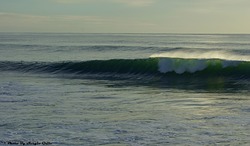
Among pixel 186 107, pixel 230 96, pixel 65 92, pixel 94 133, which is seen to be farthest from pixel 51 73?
pixel 94 133

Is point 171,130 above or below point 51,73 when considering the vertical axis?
above

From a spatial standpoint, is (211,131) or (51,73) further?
(51,73)

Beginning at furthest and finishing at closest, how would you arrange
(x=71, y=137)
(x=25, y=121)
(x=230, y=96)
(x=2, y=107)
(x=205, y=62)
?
(x=205, y=62)
(x=230, y=96)
(x=2, y=107)
(x=25, y=121)
(x=71, y=137)

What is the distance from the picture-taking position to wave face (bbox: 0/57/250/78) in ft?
90.1

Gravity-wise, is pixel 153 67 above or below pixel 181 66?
below

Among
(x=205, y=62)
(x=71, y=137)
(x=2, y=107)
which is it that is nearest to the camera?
(x=71, y=137)

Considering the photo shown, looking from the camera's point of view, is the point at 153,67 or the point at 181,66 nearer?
the point at 181,66

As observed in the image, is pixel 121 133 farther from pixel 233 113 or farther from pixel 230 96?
pixel 230 96

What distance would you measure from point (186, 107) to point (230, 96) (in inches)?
137

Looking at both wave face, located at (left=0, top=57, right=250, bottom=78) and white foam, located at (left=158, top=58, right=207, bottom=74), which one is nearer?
wave face, located at (left=0, top=57, right=250, bottom=78)

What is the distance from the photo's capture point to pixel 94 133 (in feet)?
33.7

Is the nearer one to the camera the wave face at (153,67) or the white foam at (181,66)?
the wave face at (153,67)

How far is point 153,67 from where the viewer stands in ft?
97.2

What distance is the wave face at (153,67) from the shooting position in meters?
27.5
